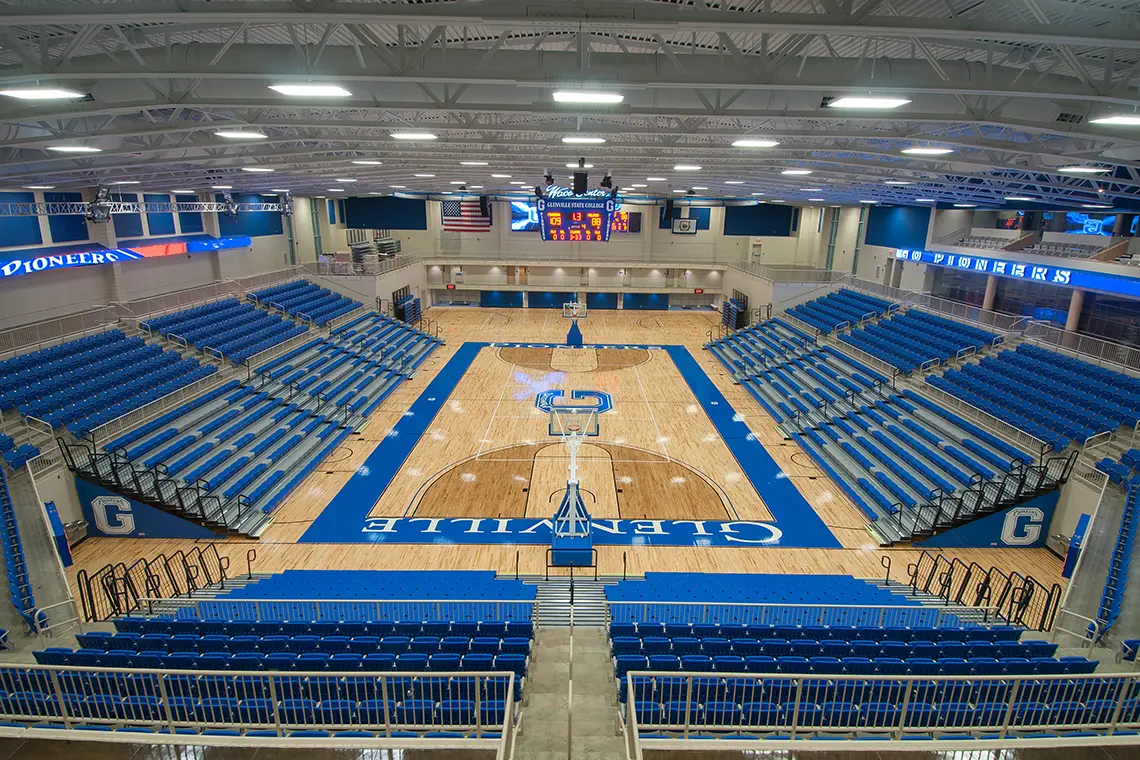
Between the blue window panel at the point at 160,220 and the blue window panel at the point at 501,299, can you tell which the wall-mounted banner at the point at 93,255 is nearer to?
the blue window panel at the point at 160,220

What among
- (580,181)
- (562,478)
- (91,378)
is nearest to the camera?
(91,378)

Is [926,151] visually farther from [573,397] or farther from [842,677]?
[573,397]

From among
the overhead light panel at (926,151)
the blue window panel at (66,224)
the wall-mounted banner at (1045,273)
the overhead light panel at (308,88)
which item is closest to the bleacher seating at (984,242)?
the wall-mounted banner at (1045,273)

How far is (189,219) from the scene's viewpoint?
2531 centimetres

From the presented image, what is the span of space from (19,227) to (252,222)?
12897 mm

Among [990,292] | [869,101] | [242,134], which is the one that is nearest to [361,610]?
[242,134]

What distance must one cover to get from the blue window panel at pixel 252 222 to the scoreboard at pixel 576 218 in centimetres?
1456

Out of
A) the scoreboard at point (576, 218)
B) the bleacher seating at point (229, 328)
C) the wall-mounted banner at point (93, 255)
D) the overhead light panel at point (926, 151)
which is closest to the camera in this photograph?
the overhead light panel at point (926, 151)

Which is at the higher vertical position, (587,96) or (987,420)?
(587,96)

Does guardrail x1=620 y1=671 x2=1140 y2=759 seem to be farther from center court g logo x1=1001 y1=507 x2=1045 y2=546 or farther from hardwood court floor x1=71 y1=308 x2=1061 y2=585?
center court g logo x1=1001 y1=507 x2=1045 y2=546

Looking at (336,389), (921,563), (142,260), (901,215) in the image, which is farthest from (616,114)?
(901,215)

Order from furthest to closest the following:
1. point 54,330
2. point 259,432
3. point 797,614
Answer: point 259,432 → point 54,330 → point 797,614

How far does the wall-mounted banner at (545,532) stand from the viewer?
45.6ft

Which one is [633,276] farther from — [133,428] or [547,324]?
[133,428]
